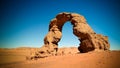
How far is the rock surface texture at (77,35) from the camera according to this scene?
11523 millimetres

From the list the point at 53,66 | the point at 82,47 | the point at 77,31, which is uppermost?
the point at 77,31

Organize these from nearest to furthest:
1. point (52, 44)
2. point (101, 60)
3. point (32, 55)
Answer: point (101, 60) → point (32, 55) → point (52, 44)

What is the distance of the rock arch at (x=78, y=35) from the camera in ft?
37.8

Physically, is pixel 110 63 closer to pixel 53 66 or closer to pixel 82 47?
pixel 53 66

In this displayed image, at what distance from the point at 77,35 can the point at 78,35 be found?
12cm

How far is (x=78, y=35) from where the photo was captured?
12500 mm

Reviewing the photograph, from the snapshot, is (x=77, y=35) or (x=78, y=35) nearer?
(x=78, y=35)

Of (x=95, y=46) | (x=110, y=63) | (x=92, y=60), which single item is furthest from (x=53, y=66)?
(x=95, y=46)

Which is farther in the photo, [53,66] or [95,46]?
[95,46]

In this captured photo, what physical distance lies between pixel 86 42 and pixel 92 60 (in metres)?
3.54

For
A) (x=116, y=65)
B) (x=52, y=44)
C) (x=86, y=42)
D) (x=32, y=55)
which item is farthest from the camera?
(x=52, y=44)

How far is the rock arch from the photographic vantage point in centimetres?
1151

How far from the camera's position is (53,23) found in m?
14.2

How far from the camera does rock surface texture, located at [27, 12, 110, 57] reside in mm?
11523
